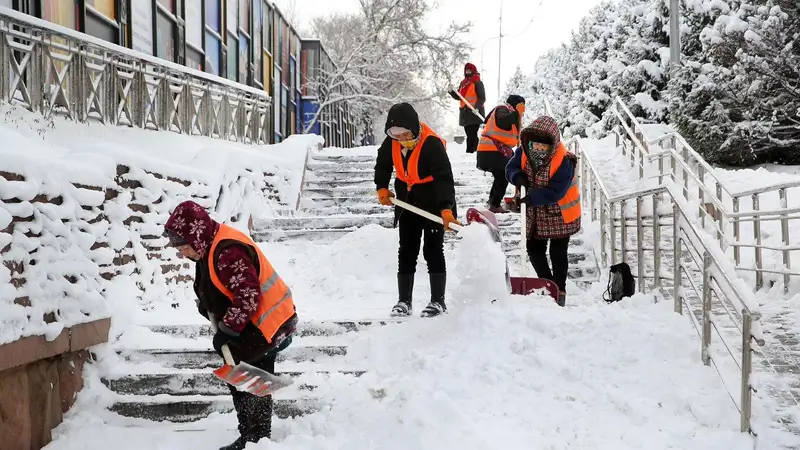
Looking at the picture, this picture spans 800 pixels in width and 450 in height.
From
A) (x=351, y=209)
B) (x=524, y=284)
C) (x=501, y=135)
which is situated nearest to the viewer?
(x=524, y=284)

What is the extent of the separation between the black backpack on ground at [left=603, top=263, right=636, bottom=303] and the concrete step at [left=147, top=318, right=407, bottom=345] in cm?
188

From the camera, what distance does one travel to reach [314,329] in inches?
208

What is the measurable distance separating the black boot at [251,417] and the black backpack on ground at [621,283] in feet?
10.7

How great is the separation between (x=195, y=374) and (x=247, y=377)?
1325mm

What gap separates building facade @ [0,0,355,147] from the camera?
905 cm

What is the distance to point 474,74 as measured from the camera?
11.1 meters

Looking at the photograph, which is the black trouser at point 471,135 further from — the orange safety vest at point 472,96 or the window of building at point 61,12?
the window of building at point 61,12

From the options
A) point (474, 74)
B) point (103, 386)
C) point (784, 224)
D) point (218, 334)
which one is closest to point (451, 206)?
point (218, 334)

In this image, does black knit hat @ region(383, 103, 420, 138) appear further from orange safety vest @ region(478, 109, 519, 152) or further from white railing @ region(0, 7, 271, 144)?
orange safety vest @ region(478, 109, 519, 152)

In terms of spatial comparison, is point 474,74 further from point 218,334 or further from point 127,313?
point 218,334

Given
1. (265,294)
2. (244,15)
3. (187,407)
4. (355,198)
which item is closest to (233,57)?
(244,15)

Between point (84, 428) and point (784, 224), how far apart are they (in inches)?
236

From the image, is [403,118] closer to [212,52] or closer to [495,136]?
[495,136]

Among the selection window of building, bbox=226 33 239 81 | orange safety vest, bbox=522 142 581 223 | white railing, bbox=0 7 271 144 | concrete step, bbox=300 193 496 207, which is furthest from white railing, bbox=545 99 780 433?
window of building, bbox=226 33 239 81
